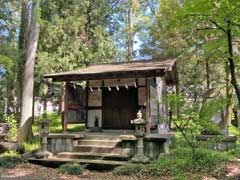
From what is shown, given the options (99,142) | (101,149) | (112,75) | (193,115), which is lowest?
(101,149)

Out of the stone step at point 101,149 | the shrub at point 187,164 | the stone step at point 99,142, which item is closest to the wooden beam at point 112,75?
the stone step at point 99,142

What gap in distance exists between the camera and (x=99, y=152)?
360 inches

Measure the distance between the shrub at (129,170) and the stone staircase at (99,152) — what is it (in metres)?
0.56

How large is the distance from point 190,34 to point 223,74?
234 inches

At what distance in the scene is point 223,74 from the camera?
2252cm

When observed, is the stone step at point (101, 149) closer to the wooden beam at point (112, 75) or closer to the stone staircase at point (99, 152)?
the stone staircase at point (99, 152)

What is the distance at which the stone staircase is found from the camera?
27.4 ft

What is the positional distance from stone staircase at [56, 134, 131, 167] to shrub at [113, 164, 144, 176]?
22.2 inches

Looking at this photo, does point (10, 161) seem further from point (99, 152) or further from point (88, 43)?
point (88, 43)

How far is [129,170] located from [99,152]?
2196 millimetres

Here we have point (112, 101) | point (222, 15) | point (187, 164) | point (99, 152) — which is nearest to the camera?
point (222, 15)

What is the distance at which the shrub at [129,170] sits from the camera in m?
7.10

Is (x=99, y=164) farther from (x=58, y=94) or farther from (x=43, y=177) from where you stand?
(x=58, y=94)

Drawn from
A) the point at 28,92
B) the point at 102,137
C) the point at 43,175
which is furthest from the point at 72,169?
the point at 28,92
